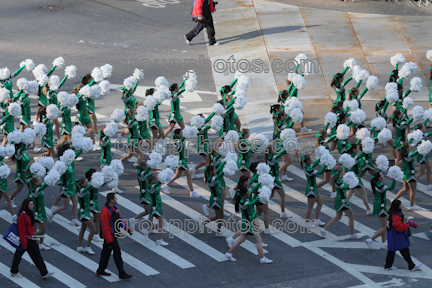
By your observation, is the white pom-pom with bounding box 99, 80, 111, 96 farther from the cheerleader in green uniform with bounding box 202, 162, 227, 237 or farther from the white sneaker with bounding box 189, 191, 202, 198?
the cheerleader in green uniform with bounding box 202, 162, 227, 237

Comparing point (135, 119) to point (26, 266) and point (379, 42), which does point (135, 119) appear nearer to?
point (26, 266)

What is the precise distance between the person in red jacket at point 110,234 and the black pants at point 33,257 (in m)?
0.97

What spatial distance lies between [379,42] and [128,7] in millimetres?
10062

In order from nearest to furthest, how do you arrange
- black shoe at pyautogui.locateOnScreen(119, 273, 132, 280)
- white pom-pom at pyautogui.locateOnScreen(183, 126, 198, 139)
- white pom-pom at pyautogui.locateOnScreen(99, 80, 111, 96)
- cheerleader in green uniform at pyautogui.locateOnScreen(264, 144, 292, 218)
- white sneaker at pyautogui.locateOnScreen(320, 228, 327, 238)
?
black shoe at pyautogui.locateOnScreen(119, 273, 132, 280) < white sneaker at pyautogui.locateOnScreen(320, 228, 327, 238) < cheerleader in green uniform at pyautogui.locateOnScreen(264, 144, 292, 218) < white pom-pom at pyautogui.locateOnScreen(183, 126, 198, 139) < white pom-pom at pyautogui.locateOnScreen(99, 80, 111, 96)

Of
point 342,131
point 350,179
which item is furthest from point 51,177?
point 342,131

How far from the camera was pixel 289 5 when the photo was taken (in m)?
26.8

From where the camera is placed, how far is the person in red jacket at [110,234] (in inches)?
446

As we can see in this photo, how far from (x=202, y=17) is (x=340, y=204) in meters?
11.9

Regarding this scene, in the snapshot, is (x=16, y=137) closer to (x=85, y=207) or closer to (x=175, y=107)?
(x=85, y=207)

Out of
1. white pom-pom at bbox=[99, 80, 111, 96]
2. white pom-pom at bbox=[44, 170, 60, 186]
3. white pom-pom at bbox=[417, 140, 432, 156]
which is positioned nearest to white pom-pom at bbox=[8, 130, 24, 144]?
white pom-pom at bbox=[44, 170, 60, 186]

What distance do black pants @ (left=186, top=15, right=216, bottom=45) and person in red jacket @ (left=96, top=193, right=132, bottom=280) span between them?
505 inches

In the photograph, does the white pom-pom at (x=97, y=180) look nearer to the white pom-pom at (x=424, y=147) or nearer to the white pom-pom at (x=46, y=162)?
the white pom-pom at (x=46, y=162)

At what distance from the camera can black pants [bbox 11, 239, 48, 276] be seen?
1112cm

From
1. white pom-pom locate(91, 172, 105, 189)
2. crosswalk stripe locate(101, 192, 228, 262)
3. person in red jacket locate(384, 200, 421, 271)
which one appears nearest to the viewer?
person in red jacket locate(384, 200, 421, 271)
